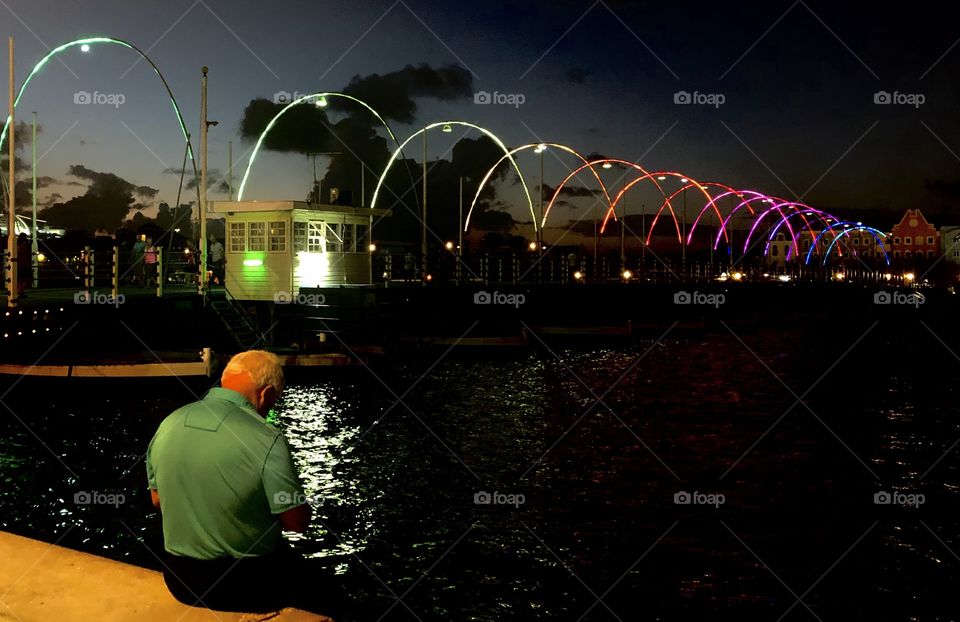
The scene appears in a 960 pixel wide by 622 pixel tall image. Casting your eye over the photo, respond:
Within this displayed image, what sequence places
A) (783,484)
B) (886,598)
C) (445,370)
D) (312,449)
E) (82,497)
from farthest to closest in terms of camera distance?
(445,370)
(312,449)
(783,484)
(82,497)
(886,598)

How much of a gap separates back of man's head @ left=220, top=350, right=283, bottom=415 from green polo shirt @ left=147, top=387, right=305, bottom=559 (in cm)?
7

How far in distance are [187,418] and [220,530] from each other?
69 cm

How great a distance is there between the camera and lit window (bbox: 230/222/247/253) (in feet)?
119

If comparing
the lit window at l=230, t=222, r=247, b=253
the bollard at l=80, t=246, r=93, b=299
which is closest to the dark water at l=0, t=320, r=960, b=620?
the bollard at l=80, t=246, r=93, b=299

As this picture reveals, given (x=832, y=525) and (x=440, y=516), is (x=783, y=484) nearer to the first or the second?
(x=832, y=525)

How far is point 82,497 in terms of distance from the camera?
47.1 ft

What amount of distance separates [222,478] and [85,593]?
1.73 meters

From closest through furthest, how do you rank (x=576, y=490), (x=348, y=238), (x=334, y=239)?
(x=576, y=490)
(x=334, y=239)
(x=348, y=238)

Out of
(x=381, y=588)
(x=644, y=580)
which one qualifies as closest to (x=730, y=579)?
(x=644, y=580)

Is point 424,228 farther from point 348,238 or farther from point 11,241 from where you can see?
point 11,241

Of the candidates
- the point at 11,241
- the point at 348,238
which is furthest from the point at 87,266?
the point at 348,238

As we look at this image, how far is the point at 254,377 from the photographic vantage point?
4715 millimetres

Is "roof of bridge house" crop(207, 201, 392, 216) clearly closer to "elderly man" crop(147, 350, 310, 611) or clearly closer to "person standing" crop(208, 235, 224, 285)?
"person standing" crop(208, 235, 224, 285)

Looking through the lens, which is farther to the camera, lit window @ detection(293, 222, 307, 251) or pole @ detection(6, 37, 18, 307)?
lit window @ detection(293, 222, 307, 251)
